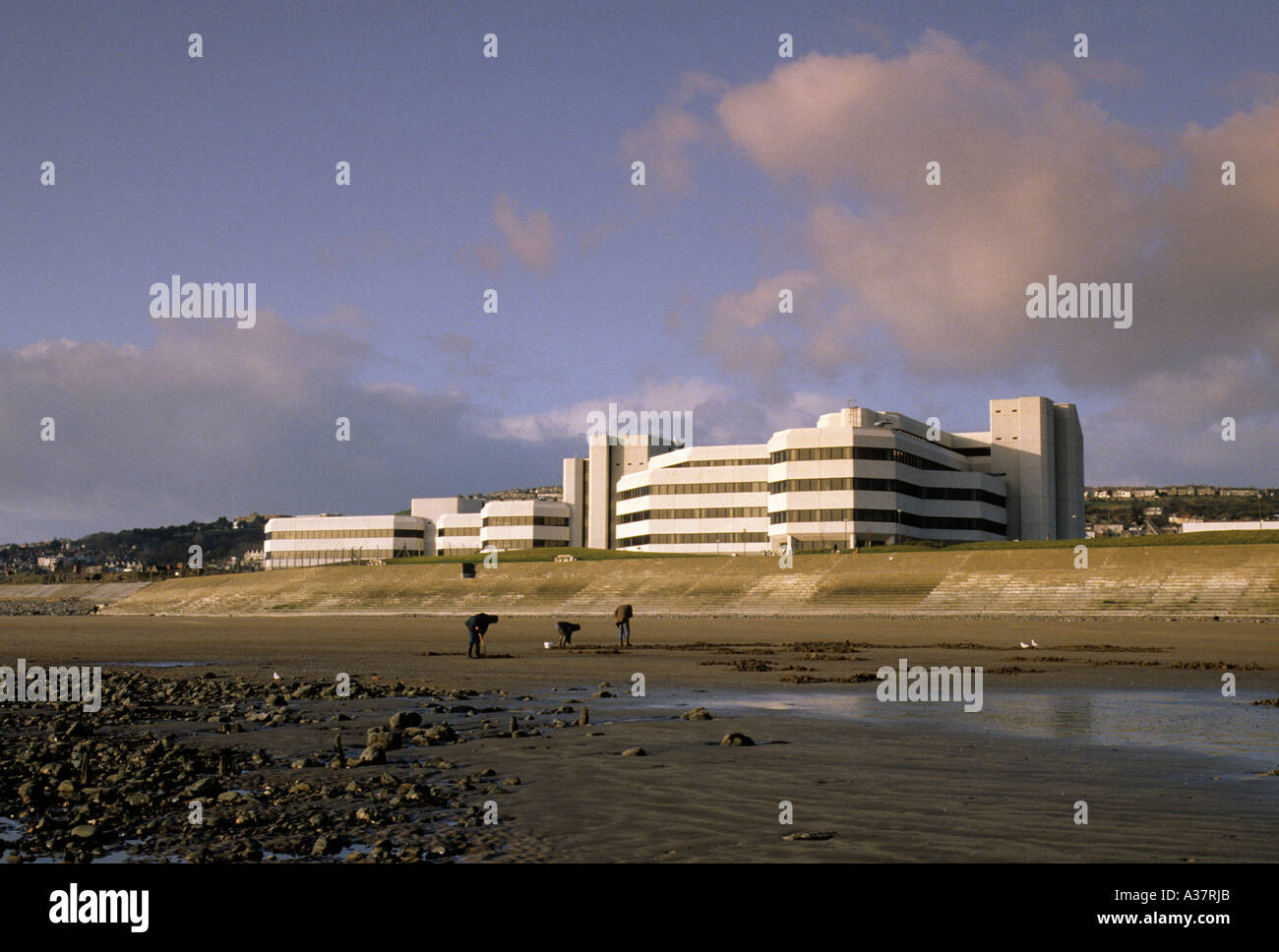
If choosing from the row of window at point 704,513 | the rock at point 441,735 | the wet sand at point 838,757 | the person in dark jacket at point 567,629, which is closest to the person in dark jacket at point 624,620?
the person in dark jacket at point 567,629

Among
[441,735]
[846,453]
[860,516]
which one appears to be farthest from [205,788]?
[846,453]

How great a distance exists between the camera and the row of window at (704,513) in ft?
457

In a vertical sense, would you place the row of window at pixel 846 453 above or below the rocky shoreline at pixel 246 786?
above

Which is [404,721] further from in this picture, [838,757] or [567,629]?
[567,629]

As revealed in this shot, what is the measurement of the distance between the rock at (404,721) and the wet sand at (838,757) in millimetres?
690

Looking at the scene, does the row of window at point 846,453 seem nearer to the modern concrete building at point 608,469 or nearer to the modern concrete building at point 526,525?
the modern concrete building at point 608,469

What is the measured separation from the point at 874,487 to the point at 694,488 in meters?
27.8

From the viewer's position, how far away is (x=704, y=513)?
143 meters

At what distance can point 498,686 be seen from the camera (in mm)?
28016

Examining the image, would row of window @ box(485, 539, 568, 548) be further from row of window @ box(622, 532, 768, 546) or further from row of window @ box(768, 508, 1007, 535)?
row of window @ box(768, 508, 1007, 535)
